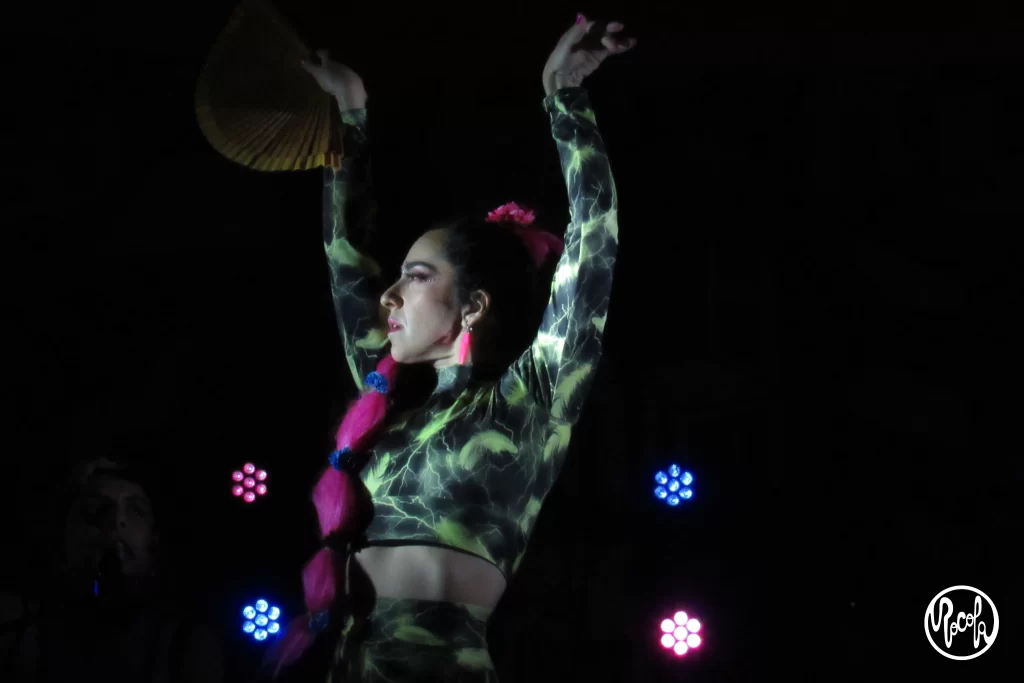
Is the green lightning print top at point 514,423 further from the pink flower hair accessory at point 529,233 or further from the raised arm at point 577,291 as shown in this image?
the pink flower hair accessory at point 529,233

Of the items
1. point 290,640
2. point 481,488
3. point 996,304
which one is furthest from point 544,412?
point 996,304

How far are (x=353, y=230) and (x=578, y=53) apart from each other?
23.1 inches

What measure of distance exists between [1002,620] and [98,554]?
2160 millimetres

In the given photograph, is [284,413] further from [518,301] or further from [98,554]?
[518,301]

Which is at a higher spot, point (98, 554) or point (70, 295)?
point (70, 295)

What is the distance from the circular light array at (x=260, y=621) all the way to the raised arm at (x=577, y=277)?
1.08 meters

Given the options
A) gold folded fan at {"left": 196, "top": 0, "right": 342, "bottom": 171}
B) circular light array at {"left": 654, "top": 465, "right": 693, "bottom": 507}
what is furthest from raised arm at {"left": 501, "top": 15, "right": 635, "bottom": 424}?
circular light array at {"left": 654, "top": 465, "right": 693, "bottom": 507}

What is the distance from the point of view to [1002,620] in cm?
280

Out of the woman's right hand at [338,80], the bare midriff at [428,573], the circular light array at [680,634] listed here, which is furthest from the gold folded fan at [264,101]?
the circular light array at [680,634]

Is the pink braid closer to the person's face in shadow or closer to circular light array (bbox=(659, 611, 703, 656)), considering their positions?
the person's face in shadow

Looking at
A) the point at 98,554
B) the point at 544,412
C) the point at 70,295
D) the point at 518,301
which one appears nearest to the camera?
the point at 544,412

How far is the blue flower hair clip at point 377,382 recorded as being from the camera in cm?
211

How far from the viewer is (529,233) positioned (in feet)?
7.63

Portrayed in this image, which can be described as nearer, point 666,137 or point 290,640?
point 290,640
